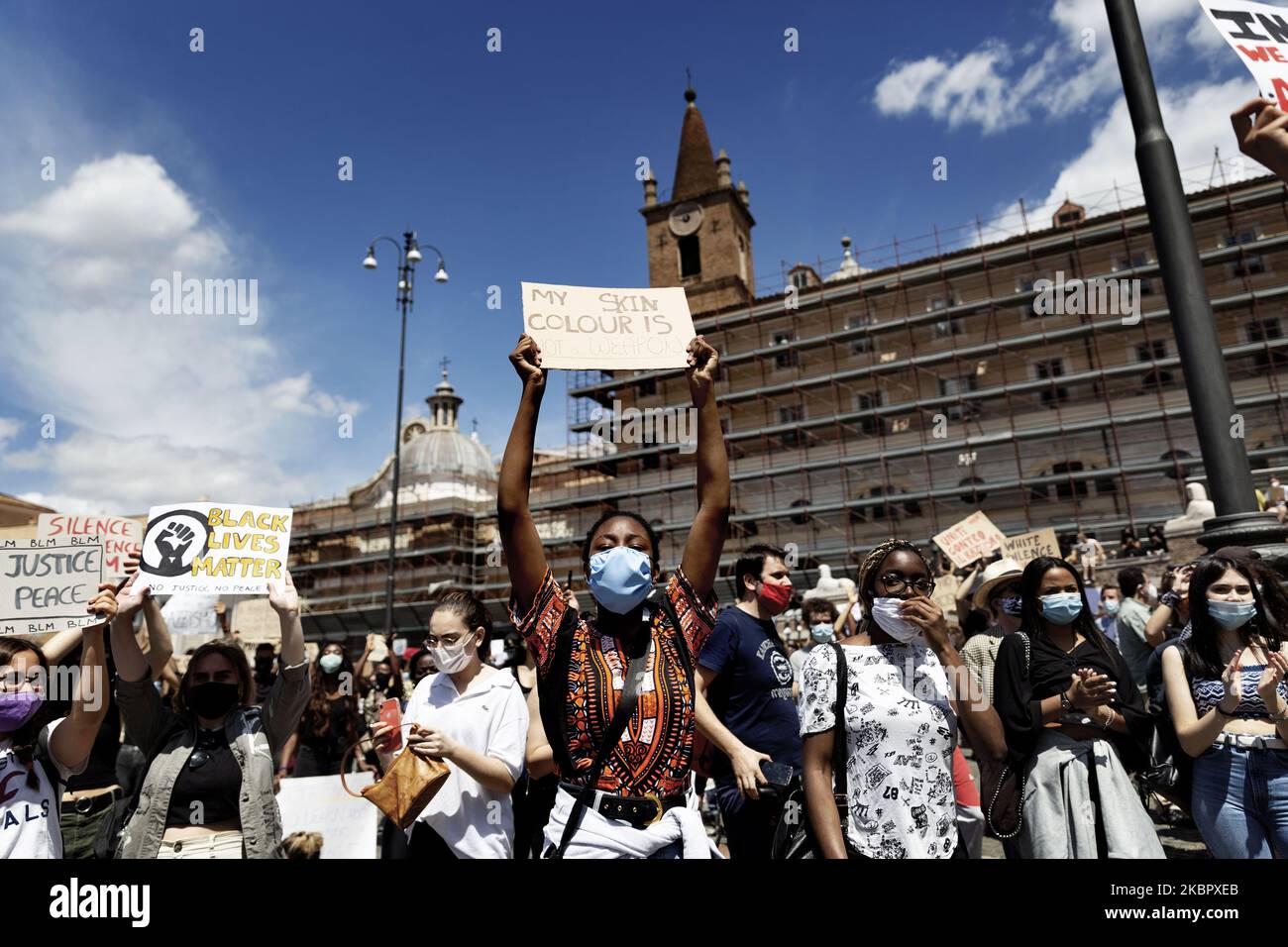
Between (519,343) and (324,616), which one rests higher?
(324,616)

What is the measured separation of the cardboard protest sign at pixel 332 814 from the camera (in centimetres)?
539

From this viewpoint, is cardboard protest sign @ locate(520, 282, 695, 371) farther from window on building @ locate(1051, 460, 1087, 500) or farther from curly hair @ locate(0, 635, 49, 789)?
window on building @ locate(1051, 460, 1087, 500)

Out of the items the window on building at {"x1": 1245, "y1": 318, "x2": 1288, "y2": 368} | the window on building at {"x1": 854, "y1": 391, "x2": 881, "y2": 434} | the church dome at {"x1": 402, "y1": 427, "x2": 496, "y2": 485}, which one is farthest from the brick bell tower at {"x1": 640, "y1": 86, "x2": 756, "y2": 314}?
the window on building at {"x1": 1245, "y1": 318, "x2": 1288, "y2": 368}

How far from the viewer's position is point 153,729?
3.37 m

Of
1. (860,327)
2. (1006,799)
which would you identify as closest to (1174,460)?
(860,327)

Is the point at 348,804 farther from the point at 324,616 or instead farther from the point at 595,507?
the point at 324,616

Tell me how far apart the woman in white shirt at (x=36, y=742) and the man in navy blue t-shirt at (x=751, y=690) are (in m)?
2.23

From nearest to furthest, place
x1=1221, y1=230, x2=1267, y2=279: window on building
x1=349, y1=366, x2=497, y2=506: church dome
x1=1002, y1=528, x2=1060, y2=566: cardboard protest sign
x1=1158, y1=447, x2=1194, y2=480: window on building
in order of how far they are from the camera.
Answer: x1=1002, y1=528, x2=1060, y2=566: cardboard protest sign < x1=1158, y1=447, x2=1194, y2=480: window on building < x1=1221, y1=230, x2=1267, y2=279: window on building < x1=349, y1=366, x2=497, y2=506: church dome

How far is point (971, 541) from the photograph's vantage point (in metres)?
8.32

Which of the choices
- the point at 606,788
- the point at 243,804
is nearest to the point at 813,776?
the point at 606,788

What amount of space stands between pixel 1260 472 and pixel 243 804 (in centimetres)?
3122

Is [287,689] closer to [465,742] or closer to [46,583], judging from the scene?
[465,742]

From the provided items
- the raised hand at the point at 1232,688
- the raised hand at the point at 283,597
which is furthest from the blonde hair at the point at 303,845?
the raised hand at the point at 1232,688

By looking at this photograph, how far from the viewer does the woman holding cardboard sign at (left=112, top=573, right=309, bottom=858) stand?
10.5ft
